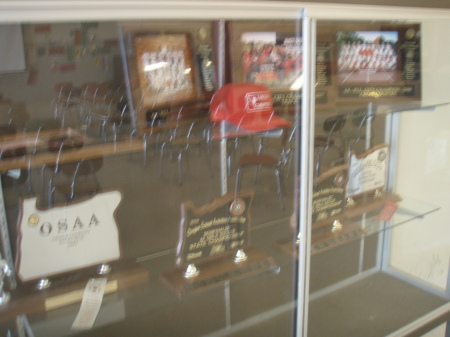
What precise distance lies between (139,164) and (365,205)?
773 millimetres

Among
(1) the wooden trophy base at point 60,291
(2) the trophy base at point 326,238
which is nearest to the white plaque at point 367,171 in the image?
(2) the trophy base at point 326,238

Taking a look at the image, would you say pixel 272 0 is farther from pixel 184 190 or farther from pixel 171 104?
pixel 184 190

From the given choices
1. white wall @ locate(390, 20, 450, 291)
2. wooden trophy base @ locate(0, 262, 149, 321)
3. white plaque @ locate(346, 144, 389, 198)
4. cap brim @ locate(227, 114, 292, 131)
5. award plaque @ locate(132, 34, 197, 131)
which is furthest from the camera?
white wall @ locate(390, 20, 450, 291)

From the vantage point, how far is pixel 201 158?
1216mm

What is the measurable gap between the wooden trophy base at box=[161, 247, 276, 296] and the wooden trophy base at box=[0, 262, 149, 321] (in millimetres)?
87

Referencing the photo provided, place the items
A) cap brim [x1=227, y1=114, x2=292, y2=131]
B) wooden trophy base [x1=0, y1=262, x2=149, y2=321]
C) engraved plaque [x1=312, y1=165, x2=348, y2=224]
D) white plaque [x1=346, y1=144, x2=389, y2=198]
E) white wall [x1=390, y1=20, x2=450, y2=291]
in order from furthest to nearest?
white wall [x1=390, y1=20, x2=450, y2=291], white plaque [x1=346, y1=144, x2=389, y2=198], engraved plaque [x1=312, y1=165, x2=348, y2=224], cap brim [x1=227, y1=114, x2=292, y2=131], wooden trophy base [x1=0, y1=262, x2=149, y2=321]

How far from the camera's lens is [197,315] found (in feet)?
4.55

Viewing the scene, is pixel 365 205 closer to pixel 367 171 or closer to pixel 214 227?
pixel 367 171

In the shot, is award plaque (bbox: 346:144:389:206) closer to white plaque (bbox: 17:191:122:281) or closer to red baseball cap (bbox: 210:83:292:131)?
red baseball cap (bbox: 210:83:292:131)

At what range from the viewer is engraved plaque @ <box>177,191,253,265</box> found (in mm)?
1052

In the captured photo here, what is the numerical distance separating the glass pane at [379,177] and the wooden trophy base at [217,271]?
0.56ft

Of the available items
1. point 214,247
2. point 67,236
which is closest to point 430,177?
point 214,247

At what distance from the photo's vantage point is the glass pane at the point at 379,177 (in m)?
1.27

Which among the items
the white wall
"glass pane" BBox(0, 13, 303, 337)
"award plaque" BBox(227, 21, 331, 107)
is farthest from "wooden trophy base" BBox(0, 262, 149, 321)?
the white wall
